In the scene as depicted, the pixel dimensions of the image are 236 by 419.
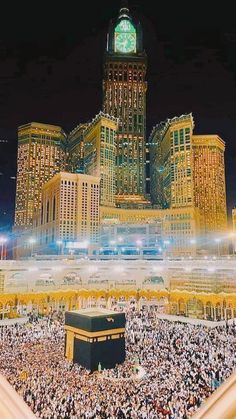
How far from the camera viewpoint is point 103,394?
25.4ft

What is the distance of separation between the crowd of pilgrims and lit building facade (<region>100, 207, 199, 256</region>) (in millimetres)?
49437

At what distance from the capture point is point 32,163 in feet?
323

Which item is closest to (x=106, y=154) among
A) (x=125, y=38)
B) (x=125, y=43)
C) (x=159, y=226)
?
(x=159, y=226)

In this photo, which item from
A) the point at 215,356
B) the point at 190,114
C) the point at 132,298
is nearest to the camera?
the point at 215,356

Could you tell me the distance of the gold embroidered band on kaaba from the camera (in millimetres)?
10641

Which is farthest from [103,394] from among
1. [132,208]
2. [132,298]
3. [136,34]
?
[136,34]

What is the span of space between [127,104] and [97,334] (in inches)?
3062

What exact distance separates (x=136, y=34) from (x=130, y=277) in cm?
6941

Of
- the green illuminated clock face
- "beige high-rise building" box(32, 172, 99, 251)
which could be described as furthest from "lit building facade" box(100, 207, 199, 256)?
the green illuminated clock face

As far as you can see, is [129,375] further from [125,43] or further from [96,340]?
[125,43]

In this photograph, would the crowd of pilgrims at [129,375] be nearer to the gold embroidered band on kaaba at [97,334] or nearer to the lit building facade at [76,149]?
the gold embroidered band on kaaba at [97,334]

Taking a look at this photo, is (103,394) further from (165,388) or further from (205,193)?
(205,193)

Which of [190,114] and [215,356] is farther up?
[190,114]

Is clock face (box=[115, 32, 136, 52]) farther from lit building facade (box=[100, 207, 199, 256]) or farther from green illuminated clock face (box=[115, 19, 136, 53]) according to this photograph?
lit building facade (box=[100, 207, 199, 256])
